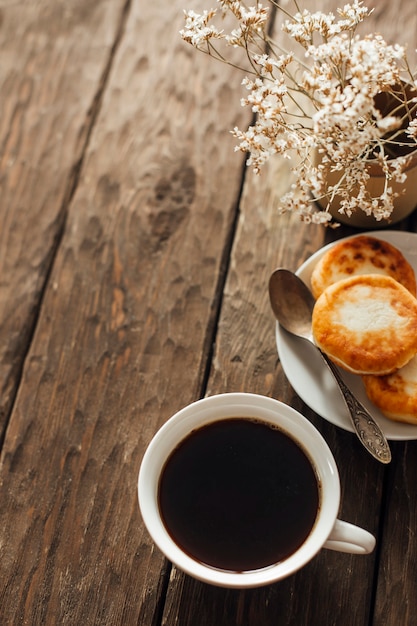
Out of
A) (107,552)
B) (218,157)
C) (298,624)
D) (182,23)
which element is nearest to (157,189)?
(218,157)

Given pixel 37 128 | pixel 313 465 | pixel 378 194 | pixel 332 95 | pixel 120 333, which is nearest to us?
pixel 332 95

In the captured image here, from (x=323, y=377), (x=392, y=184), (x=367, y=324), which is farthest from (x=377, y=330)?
(x=392, y=184)

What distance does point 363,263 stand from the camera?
3.67 ft

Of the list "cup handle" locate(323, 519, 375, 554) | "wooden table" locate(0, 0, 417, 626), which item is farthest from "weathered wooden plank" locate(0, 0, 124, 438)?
"cup handle" locate(323, 519, 375, 554)

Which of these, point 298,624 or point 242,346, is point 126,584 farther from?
point 242,346

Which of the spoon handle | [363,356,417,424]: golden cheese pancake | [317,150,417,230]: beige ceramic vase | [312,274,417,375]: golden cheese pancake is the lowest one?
the spoon handle

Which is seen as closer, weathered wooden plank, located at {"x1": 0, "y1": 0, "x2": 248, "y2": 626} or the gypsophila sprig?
the gypsophila sprig

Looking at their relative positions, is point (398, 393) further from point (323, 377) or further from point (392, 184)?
point (392, 184)

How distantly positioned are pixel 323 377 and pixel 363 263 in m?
0.19

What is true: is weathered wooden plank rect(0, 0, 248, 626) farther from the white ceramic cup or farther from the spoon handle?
the spoon handle

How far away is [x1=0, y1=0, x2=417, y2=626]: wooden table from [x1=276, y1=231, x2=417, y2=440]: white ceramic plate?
7cm

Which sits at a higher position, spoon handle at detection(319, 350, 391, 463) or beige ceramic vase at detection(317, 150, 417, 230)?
beige ceramic vase at detection(317, 150, 417, 230)

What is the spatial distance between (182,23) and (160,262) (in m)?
0.57

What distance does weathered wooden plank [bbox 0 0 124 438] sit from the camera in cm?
130
